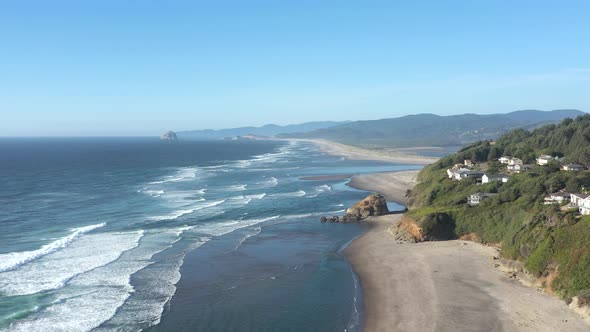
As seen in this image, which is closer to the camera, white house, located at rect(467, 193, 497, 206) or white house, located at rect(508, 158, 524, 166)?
white house, located at rect(467, 193, 497, 206)

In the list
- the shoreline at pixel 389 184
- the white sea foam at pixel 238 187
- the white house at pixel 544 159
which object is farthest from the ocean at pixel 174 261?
the white house at pixel 544 159

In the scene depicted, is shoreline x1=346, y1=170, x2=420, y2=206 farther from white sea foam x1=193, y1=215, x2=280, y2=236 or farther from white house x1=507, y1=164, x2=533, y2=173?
white sea foam x1=193, y1=215, x2=280, y2=236

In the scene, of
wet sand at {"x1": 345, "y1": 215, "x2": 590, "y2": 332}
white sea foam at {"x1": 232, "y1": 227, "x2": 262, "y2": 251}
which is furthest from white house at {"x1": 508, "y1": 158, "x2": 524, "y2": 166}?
white sea foam at {"x1": 232, "y1": 227, "x2": 262, "y2": 251}

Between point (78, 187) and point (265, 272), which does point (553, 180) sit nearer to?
point (265, 272)

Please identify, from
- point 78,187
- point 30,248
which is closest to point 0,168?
point 78,187

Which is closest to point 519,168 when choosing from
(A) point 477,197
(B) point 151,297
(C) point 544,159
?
(C) point 544,159

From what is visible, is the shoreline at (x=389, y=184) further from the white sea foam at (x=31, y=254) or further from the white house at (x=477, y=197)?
the white sea foam at (x=31, y=254)

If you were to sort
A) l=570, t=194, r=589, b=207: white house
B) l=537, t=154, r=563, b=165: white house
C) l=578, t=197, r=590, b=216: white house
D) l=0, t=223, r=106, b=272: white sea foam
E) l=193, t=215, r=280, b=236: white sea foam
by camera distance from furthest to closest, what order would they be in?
l=537, t=154, r=563, b=165: white house < l=193, t=215, r=280, b=236: white sea foam < l=570, t=194, r=589, b=207: white house < l=0, t=223, r=106, b=272: white sea foam < l=578, t=197, r=590, b=216: white house
